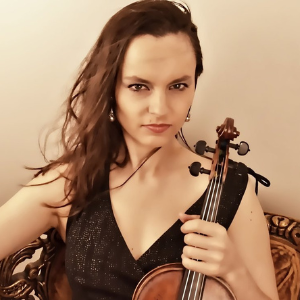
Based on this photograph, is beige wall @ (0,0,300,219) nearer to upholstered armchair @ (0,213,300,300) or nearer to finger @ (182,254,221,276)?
upholstered armchair @ (0,213,300,300)

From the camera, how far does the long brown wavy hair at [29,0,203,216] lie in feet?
2.62

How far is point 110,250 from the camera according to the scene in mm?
889

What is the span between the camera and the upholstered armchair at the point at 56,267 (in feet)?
3.22

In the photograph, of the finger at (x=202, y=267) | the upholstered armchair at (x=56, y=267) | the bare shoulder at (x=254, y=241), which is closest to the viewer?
the finger at (x=202, y=267)

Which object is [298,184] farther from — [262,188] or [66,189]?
[66,189]

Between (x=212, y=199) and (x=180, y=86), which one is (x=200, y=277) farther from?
(x=180, y=86)

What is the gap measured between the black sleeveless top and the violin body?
11 centimetres

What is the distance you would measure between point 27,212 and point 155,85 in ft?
1.25

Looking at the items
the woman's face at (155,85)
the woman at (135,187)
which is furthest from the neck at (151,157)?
the woman's face at (155,85)

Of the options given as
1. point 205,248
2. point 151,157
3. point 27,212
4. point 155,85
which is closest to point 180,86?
point 155,85

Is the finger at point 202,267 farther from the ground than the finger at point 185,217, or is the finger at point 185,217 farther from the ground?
the finger at point 185,217

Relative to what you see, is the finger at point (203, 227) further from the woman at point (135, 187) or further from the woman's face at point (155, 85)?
the woman's face at point (155, 85)

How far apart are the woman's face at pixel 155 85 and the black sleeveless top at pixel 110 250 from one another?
16 cm

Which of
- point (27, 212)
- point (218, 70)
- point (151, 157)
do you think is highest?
point (218, 70)
